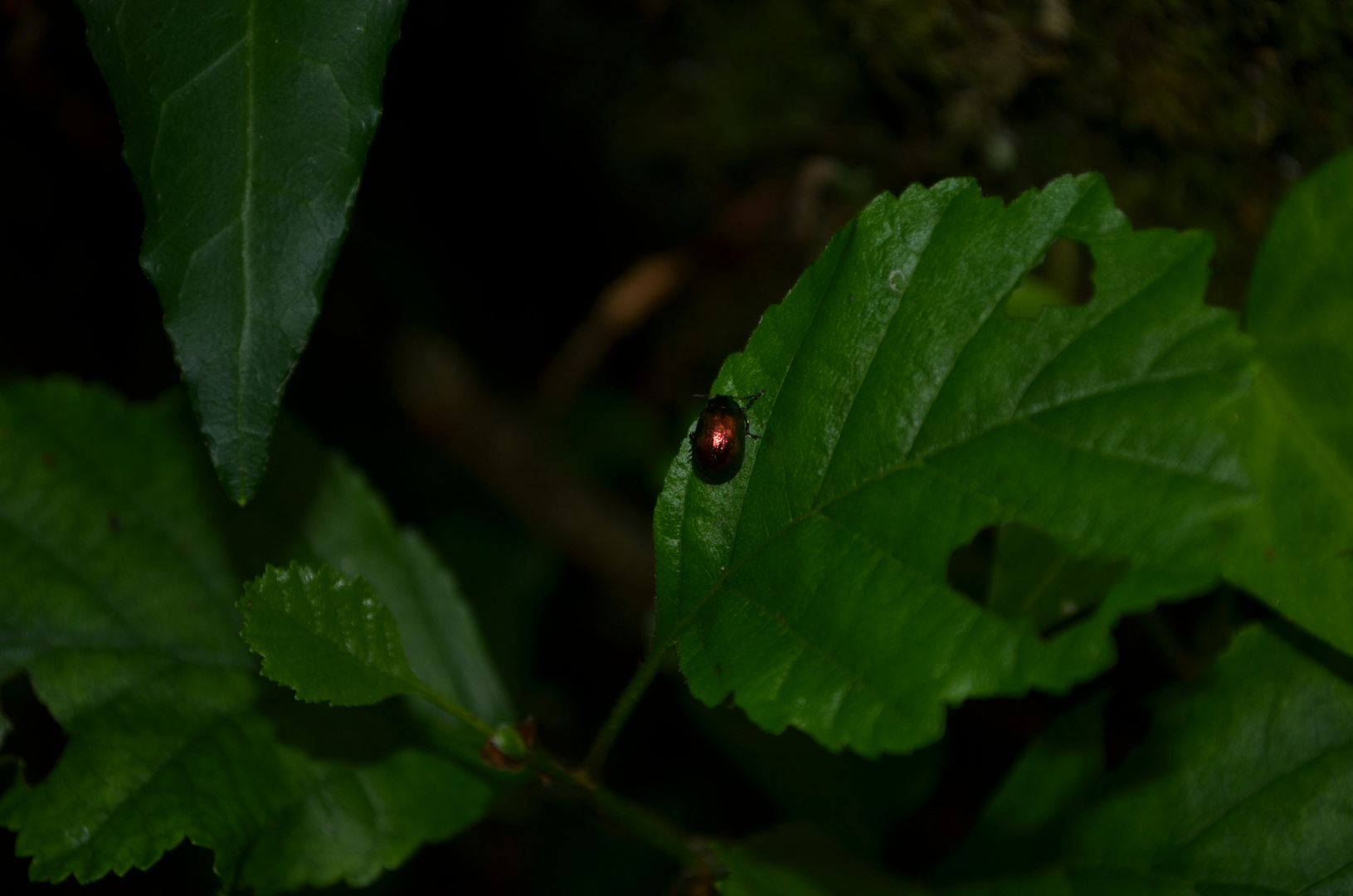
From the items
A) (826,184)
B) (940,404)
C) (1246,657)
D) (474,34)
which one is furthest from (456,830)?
(474,34)

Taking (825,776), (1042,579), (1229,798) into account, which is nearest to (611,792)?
(825,776)

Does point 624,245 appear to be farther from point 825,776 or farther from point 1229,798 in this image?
point 1229,798

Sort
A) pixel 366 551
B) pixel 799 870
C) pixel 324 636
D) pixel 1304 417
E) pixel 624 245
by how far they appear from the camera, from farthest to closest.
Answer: pixel 624 245 → pixel 366 551 → pixel 799 870 → pixel 1304 417 → pixel 324 636

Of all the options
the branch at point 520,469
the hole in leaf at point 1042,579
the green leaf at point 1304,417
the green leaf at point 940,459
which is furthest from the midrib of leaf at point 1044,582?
the branch at point 520,469

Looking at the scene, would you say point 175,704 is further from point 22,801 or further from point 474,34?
point 474,34

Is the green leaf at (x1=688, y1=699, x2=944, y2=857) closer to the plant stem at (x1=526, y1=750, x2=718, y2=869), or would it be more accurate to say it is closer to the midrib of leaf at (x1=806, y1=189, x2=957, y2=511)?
the plant stem at (x1=526, y1=750, x2=718, y2=869)
